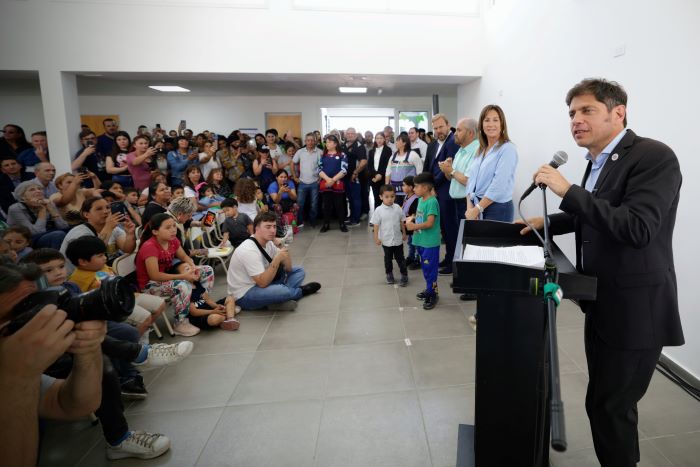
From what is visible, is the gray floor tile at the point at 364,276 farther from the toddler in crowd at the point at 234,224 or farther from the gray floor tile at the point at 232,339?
the toddler in crowd at the point at 234,224

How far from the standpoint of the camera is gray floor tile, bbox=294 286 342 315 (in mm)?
3629

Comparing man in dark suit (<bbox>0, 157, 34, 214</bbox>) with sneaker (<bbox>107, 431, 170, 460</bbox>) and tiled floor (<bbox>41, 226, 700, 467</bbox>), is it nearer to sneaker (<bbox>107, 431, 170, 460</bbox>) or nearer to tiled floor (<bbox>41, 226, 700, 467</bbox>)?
tiled floor (<bbox>41, 226, 700, 467</bbox>)

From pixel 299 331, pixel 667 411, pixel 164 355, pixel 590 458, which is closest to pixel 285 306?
pixel 299 331

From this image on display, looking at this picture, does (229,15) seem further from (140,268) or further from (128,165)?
(140,268)

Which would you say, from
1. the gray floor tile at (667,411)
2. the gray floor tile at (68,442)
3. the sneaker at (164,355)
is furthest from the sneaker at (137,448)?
the gray floor tile at (667,411)

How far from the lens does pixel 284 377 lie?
2.57 meters

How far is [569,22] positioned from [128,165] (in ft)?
17.2

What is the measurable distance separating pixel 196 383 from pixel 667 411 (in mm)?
2673

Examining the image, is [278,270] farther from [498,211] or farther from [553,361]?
[553,361]

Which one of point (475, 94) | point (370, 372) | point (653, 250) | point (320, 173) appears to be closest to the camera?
point (653, 250)

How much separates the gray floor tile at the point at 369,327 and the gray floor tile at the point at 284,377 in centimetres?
28

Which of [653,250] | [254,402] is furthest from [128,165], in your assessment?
[653,250]

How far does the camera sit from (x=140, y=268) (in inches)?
120

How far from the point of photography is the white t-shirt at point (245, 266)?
3.48 meters
